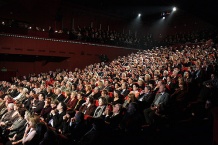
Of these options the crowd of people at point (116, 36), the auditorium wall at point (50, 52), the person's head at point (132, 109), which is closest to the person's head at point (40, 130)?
the person's head at point (132, 109)

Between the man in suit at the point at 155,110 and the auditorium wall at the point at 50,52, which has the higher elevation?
the auditorium wall at the point at 50,52

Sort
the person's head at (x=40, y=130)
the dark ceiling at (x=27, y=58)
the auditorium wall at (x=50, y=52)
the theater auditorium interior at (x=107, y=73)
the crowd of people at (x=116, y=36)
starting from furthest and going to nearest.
→ 1. the crowd of people at (x=116, y=36)
2. the dark ceiling at (x=27, y=58)
3. the auditorium wall at (x=50, y=52)
4. the theater auditorium interior at (x=107, y=73)
5. the person's head at (x=40, y=130)

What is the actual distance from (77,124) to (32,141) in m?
0.52

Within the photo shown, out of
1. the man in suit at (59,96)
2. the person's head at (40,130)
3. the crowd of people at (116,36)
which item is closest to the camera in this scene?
the person's head at (40,130)

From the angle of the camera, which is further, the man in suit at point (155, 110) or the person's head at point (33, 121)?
the man in suit at point (155, 110)

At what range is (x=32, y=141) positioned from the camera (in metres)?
1.98

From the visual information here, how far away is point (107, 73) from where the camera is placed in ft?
19.6

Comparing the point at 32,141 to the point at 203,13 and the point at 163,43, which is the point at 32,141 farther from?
the point at 163,43

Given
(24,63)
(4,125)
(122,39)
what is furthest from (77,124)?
(122,39)

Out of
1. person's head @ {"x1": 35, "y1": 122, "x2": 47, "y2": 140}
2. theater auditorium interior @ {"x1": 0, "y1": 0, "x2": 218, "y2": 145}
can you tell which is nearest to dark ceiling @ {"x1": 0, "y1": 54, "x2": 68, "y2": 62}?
theater auditorium interior @ {"x1": 0, "y1": 0, "x2": 218, "y2": 145}

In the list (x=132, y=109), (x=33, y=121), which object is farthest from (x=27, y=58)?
(x=132, y=109)

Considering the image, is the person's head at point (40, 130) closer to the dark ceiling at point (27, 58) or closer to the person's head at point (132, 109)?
the person's head at point (132, 109)

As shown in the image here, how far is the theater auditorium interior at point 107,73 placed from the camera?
7.72 ft

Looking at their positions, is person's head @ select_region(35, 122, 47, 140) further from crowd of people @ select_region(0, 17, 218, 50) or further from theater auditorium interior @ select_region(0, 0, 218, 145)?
crowd of people @ select_region(0, 17, 218, 50)
